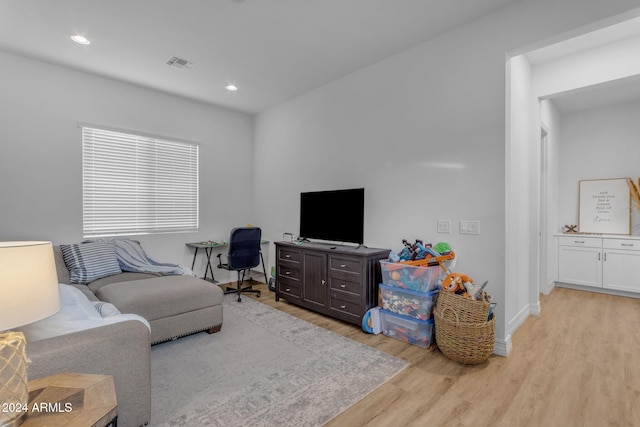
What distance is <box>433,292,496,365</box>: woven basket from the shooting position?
2.40m

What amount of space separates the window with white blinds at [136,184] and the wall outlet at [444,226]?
3.67m

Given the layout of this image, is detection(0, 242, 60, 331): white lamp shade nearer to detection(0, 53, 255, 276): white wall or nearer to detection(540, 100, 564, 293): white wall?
detection(0, 53, 255, 276): white wall

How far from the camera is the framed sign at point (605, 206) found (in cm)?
457

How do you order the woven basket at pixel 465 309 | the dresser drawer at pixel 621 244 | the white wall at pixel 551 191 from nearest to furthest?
the woven basket at pixel 465 309 < the dresser drawer at pixel 621 244 < the white wall at pixel 551 191

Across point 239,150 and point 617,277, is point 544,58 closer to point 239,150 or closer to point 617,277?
→ point 617,277

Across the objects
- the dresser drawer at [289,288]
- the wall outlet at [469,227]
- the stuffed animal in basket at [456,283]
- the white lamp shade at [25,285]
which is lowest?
the dresser drawer at [289,288]

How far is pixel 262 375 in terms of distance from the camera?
2.34m

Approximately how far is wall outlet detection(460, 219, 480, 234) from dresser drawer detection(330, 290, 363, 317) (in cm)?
126

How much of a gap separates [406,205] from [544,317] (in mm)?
2112

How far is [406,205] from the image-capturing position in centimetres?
335

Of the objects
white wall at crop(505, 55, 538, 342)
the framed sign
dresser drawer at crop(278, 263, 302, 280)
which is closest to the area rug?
dresser drawer at crop(278, 263, 302, 280)

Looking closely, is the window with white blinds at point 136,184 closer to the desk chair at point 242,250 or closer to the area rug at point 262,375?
the desk chair at point 242,250

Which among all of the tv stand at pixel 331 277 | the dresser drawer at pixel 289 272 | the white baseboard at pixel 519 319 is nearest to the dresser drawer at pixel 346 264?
the tv stand at pixel 331 277

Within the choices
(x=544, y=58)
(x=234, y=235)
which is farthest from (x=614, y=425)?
(x=234, y=235)
